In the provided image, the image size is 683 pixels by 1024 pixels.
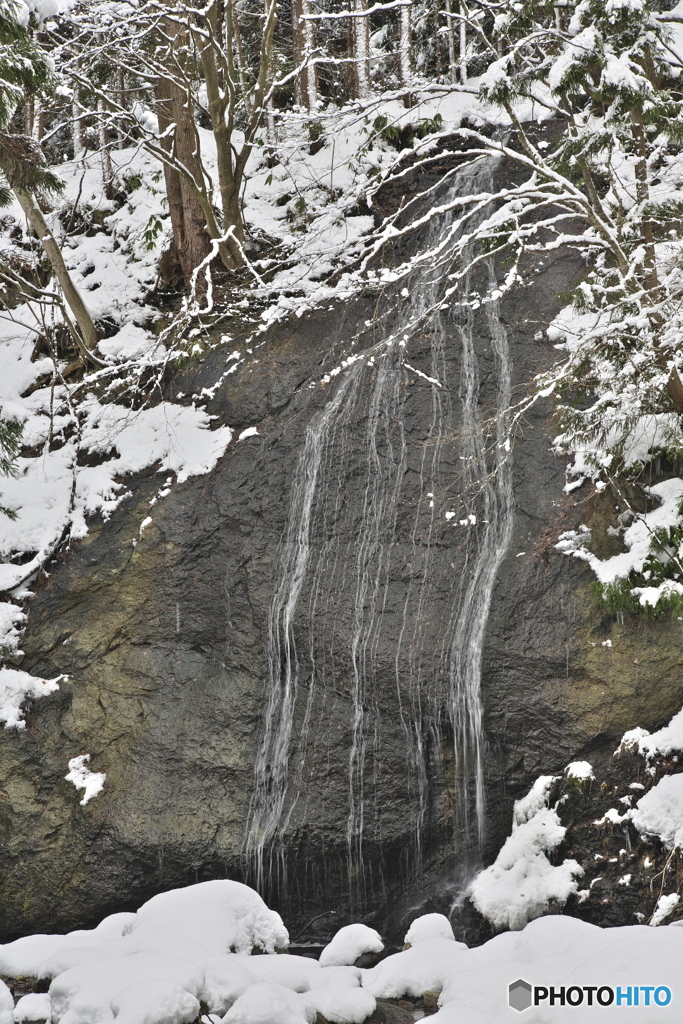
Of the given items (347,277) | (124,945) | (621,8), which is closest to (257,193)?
(347,277)

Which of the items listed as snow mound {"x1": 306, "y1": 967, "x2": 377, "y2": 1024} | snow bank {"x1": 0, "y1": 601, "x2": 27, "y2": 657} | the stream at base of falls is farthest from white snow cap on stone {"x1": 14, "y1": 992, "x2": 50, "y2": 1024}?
snow bank {"x1": 0, "y1": 601, "x2": 27, "y2": 657}

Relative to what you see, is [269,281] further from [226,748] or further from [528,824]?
[528,824]

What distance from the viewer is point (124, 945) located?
15.4 ft

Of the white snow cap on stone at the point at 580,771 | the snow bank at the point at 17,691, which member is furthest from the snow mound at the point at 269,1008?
the snow bank at the point at 17,691

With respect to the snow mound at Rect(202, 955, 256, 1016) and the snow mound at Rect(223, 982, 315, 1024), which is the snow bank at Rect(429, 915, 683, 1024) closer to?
the snow mound at Rect(223, 982, 315, 1024)

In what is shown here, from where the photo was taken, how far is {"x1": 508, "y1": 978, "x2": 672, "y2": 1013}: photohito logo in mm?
3455

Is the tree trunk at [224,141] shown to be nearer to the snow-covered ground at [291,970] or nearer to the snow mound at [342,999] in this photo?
the snow-covered ground at [291,970]

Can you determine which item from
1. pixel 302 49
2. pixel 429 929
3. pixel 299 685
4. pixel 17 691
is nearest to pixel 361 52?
pixel 302 49

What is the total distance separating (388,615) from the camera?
634cm

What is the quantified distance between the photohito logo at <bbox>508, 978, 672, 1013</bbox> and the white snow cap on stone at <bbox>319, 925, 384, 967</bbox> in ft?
4.46

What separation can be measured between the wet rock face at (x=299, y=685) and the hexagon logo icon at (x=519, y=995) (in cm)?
155

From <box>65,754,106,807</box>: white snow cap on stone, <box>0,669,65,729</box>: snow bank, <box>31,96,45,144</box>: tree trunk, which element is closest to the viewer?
<box>65,754,106,807</box>: white snow cap on stone

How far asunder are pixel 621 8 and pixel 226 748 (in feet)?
19.9

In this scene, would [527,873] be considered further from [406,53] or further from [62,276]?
[406,53]
